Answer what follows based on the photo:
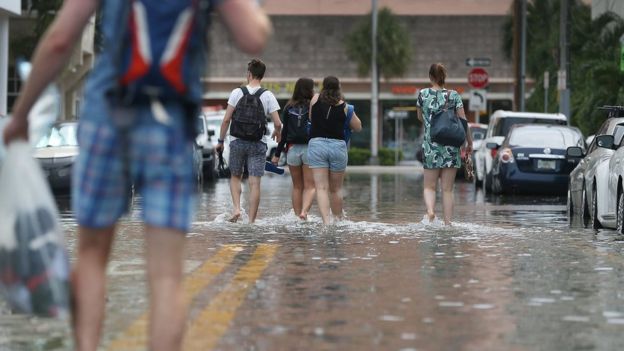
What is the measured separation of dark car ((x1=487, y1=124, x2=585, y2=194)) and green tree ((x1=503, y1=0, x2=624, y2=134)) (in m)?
7.25

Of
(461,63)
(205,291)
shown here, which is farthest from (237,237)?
(461,63)

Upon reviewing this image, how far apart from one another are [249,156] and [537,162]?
A: 1182cm

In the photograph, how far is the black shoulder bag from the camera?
16.1 m

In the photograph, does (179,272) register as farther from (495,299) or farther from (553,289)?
(553,289)

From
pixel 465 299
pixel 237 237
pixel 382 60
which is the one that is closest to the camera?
pixel 465 299

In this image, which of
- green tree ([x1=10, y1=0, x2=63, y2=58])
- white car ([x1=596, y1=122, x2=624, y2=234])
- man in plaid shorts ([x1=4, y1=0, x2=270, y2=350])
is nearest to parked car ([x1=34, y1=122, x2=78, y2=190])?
white car ([x1=596, y1=122, x2=624, y2=234])

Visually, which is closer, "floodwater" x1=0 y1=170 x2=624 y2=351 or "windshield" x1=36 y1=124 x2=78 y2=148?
"floodwater" x1=0 y1=170 x2=624 y2=351

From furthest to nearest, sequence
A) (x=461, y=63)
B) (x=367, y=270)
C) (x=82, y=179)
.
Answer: (x=461, y=63) < (x=367, y=270) < (x=82, y=179)

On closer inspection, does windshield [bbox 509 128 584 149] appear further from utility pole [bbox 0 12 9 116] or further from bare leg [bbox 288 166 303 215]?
utility pole [bbox 0 12 9 116]

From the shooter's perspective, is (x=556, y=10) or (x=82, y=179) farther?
(x=556, y=10)

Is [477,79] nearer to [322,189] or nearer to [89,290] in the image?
[322,189]

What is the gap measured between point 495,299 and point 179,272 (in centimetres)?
416

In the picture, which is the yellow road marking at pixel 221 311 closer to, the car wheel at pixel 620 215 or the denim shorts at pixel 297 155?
the car wheel at pixel 620 215

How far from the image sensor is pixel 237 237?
14.4 metres
